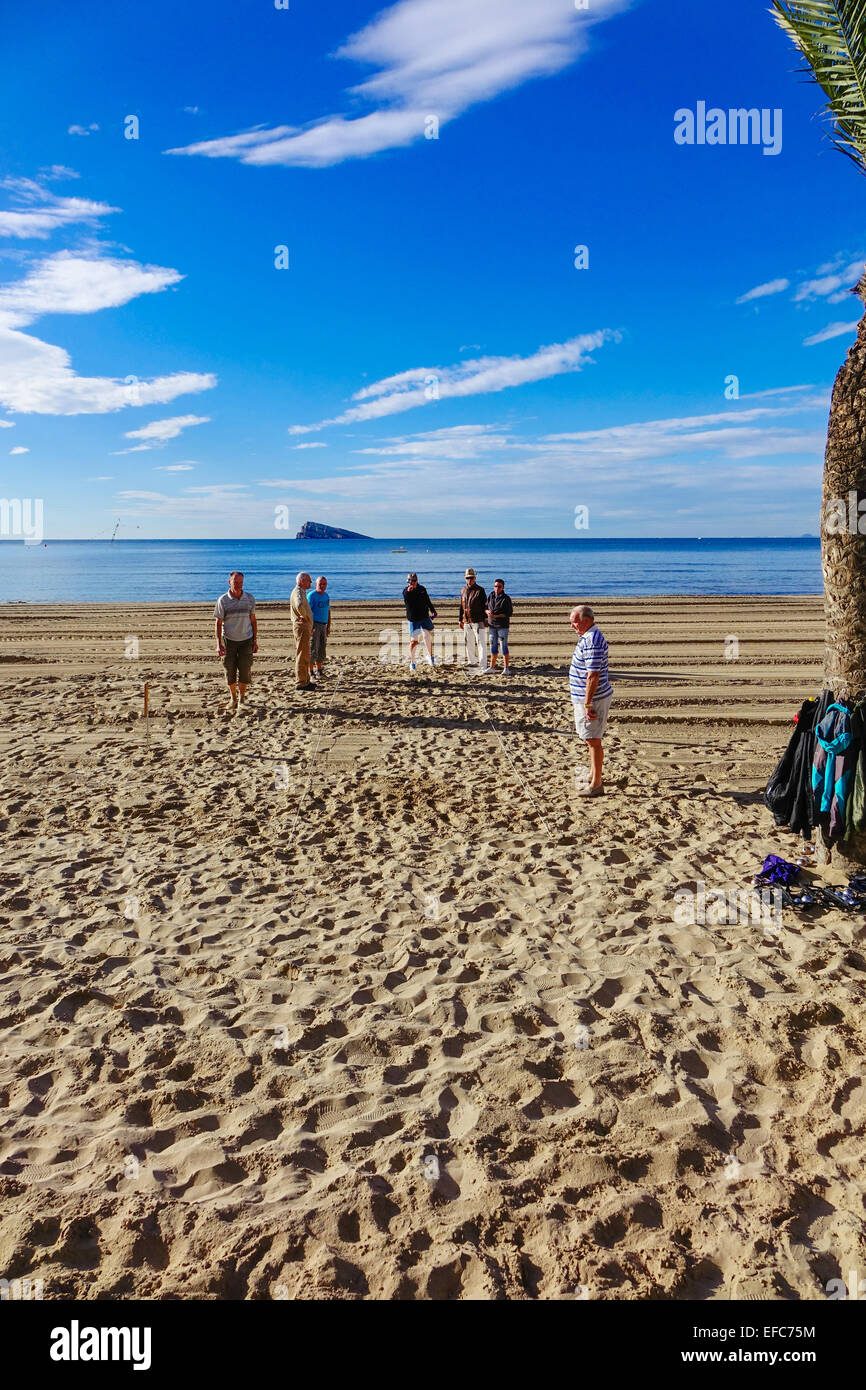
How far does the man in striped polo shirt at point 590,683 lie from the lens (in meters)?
7.60

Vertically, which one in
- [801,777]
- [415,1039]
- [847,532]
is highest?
[847,532]

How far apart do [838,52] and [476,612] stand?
9398mm

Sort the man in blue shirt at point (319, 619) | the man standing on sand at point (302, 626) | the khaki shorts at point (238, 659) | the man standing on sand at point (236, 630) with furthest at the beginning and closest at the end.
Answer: the man in blue shirt at point (319, 619) → the man standing on sand at point (302, 626) → the khaki shorts at point (238, 659) → the man standing on sand at point (236, 630)

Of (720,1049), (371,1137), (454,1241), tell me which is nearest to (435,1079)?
(371,1137)

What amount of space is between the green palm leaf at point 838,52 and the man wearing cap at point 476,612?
8.65 metres

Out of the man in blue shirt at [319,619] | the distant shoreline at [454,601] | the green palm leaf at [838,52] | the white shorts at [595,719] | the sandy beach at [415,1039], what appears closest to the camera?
the sandy beach at [415,1039]

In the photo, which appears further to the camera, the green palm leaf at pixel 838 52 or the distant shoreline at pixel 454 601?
the distant shoreline at pixel 454 601

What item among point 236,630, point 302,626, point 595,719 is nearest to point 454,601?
point 302,626

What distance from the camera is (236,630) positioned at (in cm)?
1105

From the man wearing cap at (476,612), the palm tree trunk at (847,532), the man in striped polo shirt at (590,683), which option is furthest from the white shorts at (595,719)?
the man wearing cap at (476,612)

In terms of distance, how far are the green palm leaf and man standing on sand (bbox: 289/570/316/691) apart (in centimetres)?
832

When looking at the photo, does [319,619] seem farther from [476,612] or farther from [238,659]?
[476,612]

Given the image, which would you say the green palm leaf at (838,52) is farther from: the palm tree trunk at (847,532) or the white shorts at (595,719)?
the white shorts at (595,719)

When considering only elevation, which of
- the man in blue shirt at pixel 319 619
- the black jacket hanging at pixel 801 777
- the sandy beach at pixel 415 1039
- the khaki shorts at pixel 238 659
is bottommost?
the sandy beach at pixel 415 1039
